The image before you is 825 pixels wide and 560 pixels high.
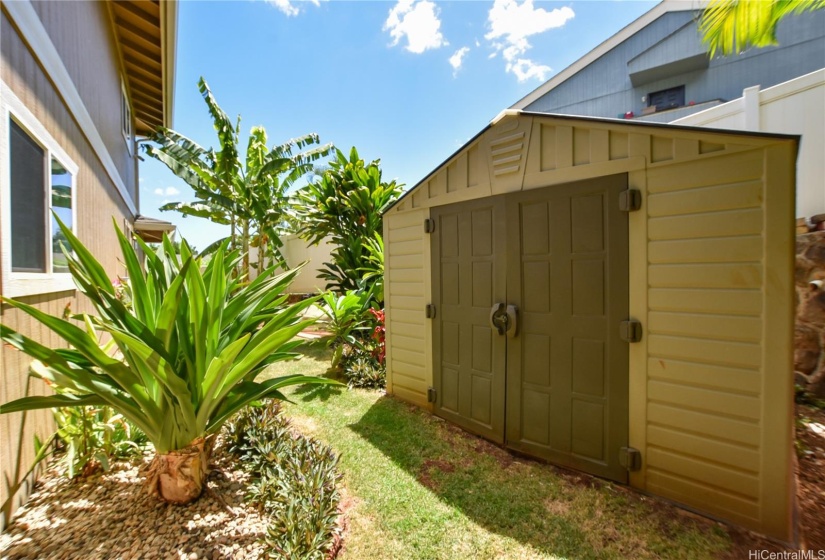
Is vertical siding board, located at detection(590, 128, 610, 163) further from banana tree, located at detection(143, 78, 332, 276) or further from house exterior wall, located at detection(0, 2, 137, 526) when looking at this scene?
banana tree, located at detection(143, 78, 332, 276)

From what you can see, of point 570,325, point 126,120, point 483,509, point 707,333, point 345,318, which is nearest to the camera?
point 707,333

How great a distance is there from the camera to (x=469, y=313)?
353 cm

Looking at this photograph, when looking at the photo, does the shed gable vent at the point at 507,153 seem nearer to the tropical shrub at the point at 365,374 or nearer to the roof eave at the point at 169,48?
the tropical shrub at the point at 365,374

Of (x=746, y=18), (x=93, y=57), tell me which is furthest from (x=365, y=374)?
(x=93, y=57)

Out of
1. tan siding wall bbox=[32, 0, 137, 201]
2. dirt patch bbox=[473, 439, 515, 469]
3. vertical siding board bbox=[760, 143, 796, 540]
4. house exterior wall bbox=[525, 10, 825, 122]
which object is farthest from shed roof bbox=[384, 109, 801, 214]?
house exterior wall bbox=[525, 10, 825, 122]

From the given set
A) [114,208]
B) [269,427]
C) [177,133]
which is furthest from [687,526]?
[177,133]

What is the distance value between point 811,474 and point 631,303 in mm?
1977

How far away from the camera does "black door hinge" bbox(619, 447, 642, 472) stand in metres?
2.50

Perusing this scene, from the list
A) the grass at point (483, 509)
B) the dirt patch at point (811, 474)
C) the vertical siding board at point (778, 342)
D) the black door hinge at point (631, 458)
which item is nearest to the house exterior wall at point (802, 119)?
the dirt patch at point (811, 474)

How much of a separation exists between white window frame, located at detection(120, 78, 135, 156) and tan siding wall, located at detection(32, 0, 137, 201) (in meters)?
0.29

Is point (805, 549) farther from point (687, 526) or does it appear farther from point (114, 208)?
point (114, 208)

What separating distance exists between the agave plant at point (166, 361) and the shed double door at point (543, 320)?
184cm

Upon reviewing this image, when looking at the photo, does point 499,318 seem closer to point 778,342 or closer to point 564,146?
point 564,146

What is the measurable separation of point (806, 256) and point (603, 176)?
125 inches
